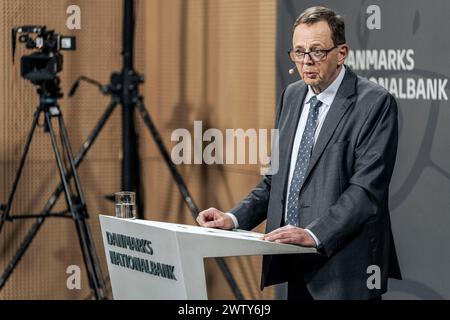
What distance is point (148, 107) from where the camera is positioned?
6.02m

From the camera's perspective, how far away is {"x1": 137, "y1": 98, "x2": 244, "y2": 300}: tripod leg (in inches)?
210

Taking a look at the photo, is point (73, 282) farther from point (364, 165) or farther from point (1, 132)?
point (364, 165)

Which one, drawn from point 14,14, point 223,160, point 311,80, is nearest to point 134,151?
point 223,160

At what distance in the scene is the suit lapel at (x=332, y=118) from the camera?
297cm

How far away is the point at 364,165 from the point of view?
114 inches

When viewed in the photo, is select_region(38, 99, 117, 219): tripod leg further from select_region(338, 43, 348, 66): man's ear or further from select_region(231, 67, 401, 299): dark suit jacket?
select_region(338, 43, 348, 66): man's ear

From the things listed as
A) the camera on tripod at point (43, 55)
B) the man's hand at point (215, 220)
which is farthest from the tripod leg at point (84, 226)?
the man's hand at point (215, 220)

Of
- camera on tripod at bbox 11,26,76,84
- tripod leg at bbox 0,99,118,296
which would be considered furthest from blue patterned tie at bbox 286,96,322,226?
tripod leg at bbox 0,99,118,296

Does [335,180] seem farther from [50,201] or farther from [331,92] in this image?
[50,201]

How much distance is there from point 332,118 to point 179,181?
8.35ft

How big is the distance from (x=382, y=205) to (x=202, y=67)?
288 cm

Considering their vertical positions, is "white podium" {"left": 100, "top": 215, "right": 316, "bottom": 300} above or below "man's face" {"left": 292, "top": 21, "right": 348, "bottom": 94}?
below

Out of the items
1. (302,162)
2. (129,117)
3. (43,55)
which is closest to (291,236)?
(302,162)

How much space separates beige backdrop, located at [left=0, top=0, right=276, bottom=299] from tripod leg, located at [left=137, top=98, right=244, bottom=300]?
115 millimetres
